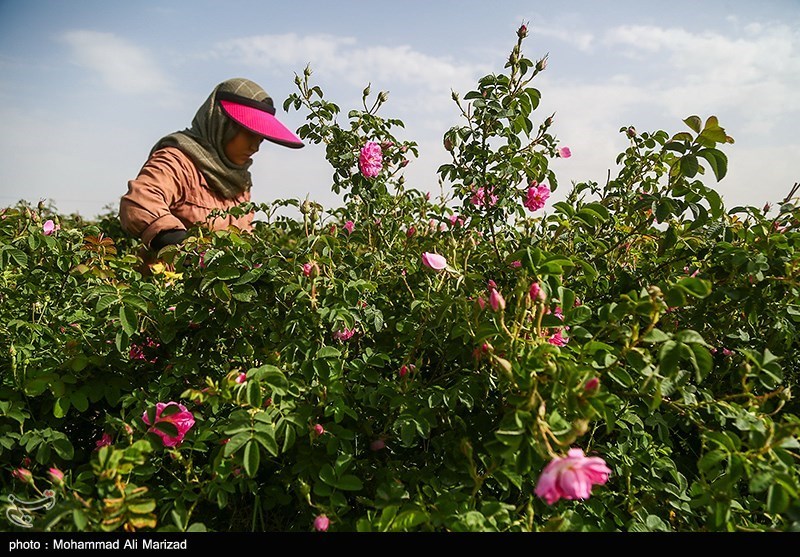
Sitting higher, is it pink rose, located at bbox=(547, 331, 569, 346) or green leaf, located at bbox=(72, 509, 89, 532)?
pink rose, located at bbox=(547, 331, 569, 346)

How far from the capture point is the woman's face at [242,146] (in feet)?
10.7

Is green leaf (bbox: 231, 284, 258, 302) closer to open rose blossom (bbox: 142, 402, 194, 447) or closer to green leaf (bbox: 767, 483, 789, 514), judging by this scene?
open rose blossom (bbox: 142, 402, 194, 447)

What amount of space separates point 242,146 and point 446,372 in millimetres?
2292

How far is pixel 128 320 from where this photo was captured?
4.33 ft

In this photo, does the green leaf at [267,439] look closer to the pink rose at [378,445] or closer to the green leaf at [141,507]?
the green leaf at [141,507]

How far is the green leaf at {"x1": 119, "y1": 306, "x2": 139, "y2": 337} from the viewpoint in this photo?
1299 millimetres

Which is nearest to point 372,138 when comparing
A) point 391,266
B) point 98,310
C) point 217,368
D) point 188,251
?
point 391,266

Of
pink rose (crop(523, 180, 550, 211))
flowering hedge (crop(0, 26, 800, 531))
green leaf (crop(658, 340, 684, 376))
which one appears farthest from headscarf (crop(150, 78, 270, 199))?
green leaf (crop(658, 340, 684, 376))

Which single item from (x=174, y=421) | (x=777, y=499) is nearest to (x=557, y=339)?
(x=777, y=499)

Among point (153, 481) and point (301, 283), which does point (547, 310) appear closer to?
point (301, 283)

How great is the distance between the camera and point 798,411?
162 centimetres

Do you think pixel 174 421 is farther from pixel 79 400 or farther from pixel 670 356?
pixel 670 356

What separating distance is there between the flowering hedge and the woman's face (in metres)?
1.51

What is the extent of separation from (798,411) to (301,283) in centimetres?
143
